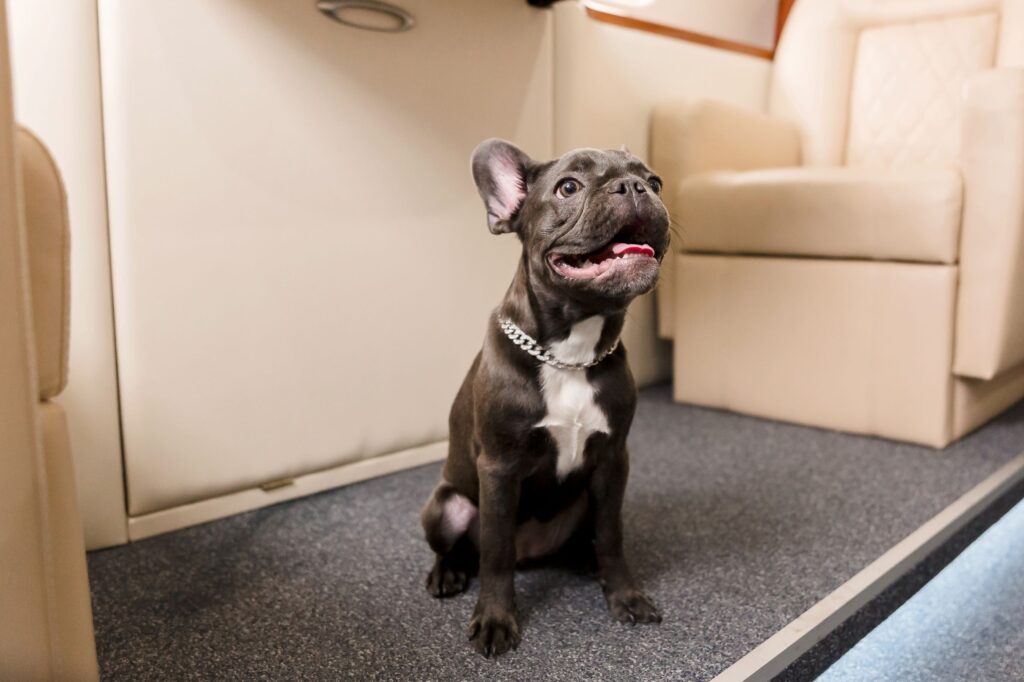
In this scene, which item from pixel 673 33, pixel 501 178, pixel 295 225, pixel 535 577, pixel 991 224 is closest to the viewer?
pixel 501 178

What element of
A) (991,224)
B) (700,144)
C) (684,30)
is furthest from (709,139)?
(991,224)

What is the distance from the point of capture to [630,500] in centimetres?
135

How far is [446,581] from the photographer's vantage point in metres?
1.02

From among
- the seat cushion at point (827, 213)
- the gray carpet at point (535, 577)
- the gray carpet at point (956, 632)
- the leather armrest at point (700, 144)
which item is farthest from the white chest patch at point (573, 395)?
the leather armrest at point (700, 144)

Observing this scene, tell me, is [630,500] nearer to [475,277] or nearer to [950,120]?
[475,277]

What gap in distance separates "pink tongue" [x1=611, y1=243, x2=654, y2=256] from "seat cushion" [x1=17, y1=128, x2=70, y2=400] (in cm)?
52

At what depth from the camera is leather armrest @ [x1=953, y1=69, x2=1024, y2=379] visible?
4.64 ft

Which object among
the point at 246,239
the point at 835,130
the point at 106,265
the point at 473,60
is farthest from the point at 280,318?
the point at 835,130

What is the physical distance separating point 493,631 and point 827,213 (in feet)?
3.96

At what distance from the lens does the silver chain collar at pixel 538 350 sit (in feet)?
2.93

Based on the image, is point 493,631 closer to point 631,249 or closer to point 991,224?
point 631,249

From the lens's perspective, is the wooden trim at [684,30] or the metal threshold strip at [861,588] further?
the wooden trim at [684,30]

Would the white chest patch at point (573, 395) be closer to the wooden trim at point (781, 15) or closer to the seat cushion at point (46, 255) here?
the seat cushion at point (46, 255)

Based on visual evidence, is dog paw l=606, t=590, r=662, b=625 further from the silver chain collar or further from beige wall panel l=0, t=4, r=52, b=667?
beige wall panel l=0, t=4, r=52, b=667
